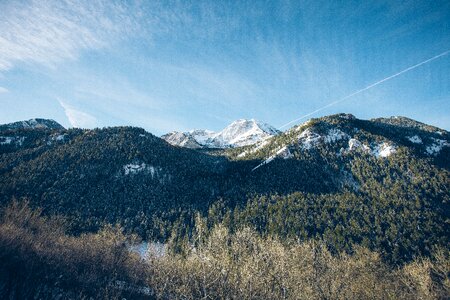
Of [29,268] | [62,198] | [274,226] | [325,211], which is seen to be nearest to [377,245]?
[325,211]

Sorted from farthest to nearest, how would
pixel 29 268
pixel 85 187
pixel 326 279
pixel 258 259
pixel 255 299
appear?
pixel 85 187 → pixel 326 279 → pixel 29 268 → pixel 258 259 → pixel 255 299

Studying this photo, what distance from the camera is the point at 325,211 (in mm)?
164625

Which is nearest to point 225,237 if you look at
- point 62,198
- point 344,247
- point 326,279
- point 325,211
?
point 326,279

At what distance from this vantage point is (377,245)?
135 metres

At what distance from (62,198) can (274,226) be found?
424 ft

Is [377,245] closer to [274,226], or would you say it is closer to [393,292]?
[274,226]

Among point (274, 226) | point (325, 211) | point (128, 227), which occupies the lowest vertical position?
point (128, 227)

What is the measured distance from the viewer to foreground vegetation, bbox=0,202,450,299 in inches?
1230

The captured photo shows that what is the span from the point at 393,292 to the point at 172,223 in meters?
137

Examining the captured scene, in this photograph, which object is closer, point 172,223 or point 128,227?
point 128,227

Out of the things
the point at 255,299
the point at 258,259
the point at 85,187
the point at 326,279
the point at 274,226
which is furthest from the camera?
the point at 85,187

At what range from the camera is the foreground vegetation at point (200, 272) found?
31250 millimetres

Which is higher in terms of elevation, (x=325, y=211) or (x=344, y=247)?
(x=325, y=211)

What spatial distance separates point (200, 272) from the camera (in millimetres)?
33312
